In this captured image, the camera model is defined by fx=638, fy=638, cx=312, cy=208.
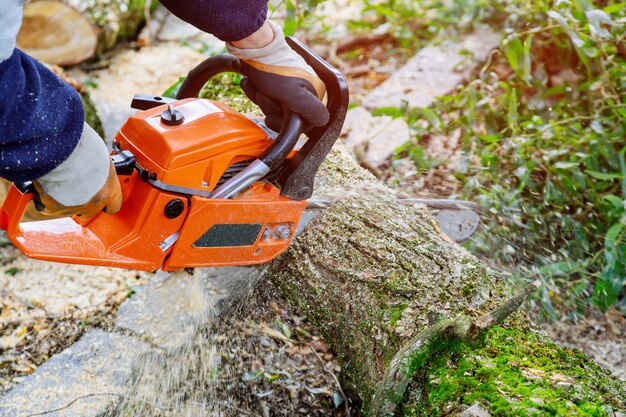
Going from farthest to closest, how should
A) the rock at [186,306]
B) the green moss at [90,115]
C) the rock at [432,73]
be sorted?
the rock at [432,73] < the green moss at [90,115] < the rock at [186,306]

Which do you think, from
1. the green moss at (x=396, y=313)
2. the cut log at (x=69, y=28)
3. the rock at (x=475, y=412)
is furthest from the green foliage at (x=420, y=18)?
the rock at (x=475, y=412)

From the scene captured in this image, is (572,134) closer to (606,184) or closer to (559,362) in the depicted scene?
(606,184)

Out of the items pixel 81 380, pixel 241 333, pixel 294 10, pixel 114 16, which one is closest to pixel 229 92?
pixel 294 10

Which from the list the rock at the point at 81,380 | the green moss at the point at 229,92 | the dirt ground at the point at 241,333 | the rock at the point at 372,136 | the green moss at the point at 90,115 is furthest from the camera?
the rock at the point at 372,136

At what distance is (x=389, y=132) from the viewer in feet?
12.2

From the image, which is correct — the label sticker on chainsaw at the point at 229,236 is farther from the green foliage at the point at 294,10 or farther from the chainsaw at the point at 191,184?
the green foliage at the point at 294,10

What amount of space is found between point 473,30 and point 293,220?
3027 mm

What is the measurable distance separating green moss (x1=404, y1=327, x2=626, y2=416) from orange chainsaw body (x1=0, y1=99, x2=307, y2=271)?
2.59 ft

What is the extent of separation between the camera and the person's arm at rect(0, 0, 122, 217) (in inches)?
55.2

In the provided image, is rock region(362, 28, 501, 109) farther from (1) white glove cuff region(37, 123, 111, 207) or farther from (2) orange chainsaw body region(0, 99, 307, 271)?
(1) white glove cuff region(37, 123, 111, 207)

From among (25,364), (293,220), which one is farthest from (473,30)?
(25,364)

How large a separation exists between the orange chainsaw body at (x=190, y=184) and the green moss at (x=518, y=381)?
29.6 inches

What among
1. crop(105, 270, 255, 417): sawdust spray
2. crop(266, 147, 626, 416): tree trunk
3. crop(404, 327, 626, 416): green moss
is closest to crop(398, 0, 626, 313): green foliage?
crop(266, 147, 626, 416): tree trunk

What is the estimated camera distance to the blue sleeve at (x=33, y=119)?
1417 millimetres
